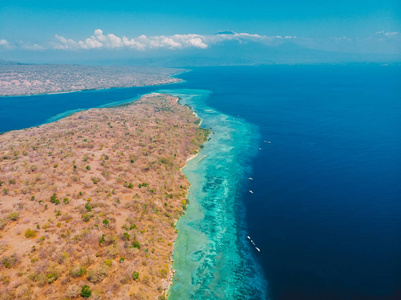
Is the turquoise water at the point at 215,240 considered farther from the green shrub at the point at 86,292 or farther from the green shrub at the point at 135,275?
the green shrub at the point at 86,292

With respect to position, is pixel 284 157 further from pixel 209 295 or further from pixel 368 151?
Answer: pixel 209 295

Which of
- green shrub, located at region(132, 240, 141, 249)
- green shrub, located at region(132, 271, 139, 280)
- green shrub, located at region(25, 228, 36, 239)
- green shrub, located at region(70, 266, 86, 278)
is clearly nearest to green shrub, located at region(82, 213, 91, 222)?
green shrub, located at region(25, 228, 36, 239)

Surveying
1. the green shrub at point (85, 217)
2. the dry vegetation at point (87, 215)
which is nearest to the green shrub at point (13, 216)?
the dry vegetation at point (87, 215)

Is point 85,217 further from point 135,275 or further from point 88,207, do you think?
point 135,275

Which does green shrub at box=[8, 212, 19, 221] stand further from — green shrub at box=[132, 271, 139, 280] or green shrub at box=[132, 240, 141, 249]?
green shrub at box=[132, 271, 139, 280]

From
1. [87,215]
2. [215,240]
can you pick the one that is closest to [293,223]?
[215,240]
